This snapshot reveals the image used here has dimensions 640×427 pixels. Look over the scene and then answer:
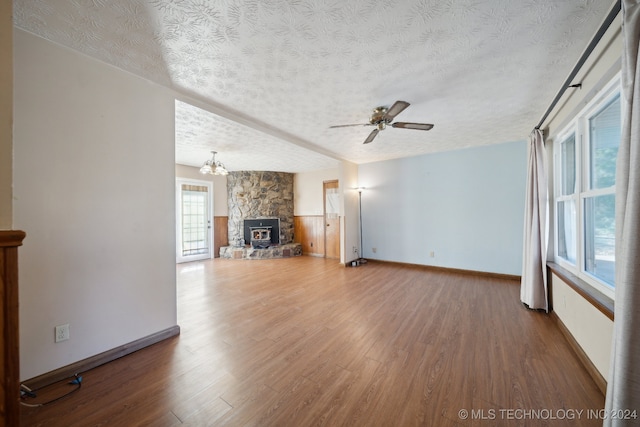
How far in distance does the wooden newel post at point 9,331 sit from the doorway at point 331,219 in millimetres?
5494

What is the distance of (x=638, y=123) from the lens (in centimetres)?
91

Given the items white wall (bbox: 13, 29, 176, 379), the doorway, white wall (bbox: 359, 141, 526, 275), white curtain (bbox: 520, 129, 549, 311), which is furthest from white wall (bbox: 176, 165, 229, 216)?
white curtain (bbox: 520, 129, 549, 311)

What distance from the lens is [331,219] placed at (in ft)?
20.5

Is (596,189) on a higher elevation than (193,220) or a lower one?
higher

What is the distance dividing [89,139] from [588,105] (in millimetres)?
4212

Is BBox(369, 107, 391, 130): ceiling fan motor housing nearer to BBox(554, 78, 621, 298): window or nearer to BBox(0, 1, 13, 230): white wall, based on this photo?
BBox(554, 78, 621, 298): window

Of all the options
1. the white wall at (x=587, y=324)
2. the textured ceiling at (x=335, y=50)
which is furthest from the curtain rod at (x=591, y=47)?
the white wall at (x=587, y=324)

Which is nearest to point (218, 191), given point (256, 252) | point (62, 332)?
point (256, 252)

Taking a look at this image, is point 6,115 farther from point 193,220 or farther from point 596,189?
point 193,220

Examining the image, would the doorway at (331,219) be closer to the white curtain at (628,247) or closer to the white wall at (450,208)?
the white wall at (450,208)

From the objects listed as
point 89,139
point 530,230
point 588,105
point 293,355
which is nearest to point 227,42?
point 89,139

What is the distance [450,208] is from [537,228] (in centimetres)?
177

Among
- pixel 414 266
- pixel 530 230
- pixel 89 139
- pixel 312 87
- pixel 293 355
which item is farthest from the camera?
pixel 414 266

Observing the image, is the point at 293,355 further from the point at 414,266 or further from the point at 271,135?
the point at 414,266
